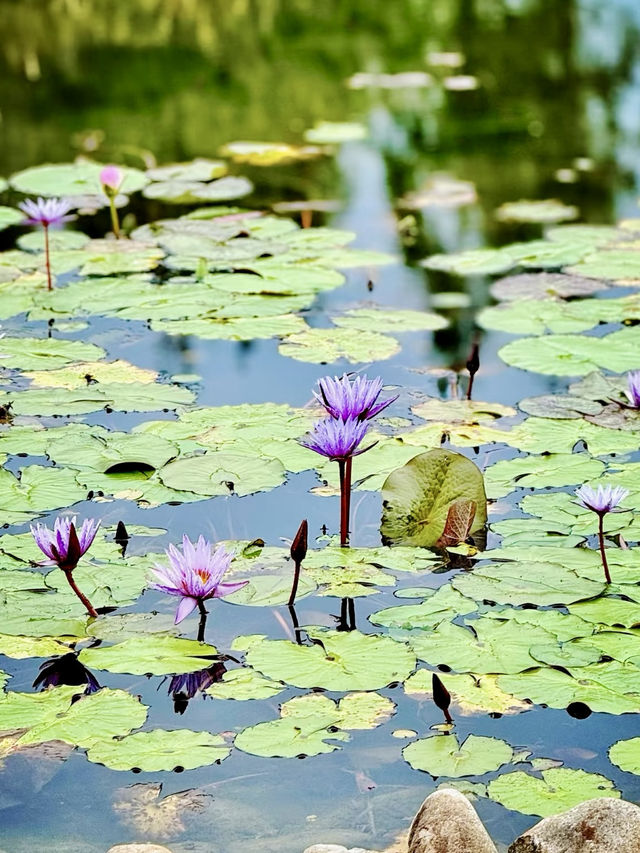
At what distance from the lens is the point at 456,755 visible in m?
1.90

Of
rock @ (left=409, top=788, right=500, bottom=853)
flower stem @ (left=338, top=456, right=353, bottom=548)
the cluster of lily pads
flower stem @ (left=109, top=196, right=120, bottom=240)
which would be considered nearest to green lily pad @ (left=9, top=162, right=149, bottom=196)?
flower stem @ (left=109, top=196, right=120, bottom=240)

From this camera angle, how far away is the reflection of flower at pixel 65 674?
82.4 inches

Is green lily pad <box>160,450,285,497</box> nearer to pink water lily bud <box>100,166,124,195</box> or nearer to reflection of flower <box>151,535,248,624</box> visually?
reflection of flower <box>151,535,248,624</box>

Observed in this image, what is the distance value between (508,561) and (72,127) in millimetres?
4515

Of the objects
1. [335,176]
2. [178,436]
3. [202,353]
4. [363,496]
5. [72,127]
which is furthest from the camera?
[72,127]

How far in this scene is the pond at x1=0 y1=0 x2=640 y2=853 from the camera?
1.90m

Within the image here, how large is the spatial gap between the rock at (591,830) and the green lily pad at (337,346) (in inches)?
78.1

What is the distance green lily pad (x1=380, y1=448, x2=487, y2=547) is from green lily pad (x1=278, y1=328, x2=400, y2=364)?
908mm

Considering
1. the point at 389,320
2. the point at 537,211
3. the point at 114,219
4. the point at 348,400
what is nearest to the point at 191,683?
the point at 348,400

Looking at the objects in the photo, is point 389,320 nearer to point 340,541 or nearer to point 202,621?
point 340,541

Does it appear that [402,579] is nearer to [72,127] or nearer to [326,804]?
[326,804]

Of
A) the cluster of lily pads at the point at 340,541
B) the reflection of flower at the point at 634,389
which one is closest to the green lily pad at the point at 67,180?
the cluster of lily pads at the point at 340,541

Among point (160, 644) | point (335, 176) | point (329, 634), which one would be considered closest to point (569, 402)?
point (329, 634)

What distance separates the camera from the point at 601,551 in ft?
7.60
